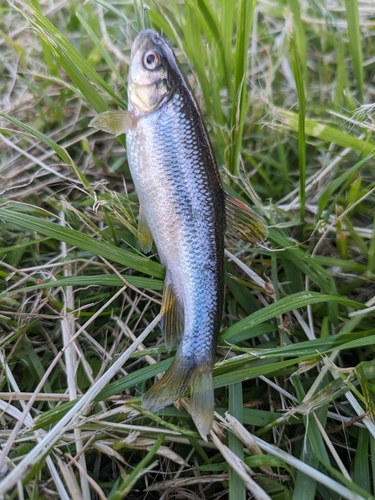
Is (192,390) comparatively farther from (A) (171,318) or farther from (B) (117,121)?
(B) (117,121)

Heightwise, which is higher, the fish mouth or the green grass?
the fish mouth

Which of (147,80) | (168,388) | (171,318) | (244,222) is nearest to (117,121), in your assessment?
(147,80)

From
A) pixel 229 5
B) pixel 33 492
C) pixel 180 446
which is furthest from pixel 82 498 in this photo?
pixel 229 5

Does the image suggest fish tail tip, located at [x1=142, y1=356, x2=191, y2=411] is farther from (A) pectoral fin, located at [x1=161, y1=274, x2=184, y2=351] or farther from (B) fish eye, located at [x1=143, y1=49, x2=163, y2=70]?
(B) fish eye, located at [x1=143, y1=49, x2=163, y2=70]

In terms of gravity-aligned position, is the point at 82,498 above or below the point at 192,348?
below

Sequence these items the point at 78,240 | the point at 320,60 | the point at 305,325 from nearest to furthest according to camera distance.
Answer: the point at 78,240
the point at 305,325
the point at 320,60

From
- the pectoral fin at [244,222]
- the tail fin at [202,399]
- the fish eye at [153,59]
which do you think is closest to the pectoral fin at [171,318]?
Answer: the tail fin at [202,399]

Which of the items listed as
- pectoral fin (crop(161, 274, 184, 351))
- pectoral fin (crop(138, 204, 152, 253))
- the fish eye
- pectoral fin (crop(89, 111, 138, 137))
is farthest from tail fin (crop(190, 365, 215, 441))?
the fish eye

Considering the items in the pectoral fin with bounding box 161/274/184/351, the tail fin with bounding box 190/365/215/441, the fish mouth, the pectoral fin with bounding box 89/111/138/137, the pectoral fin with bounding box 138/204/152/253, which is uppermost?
the fish mouth

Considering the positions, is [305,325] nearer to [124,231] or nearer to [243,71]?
[124,231]
